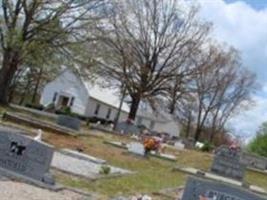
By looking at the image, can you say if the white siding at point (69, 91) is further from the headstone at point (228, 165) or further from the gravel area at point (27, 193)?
the gravel area at point (27, 193)

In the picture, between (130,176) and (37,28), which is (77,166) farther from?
(37,28)

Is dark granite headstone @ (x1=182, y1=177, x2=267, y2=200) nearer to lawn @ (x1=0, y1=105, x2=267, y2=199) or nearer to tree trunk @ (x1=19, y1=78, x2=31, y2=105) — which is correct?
lawn @ (x1=0, y1=105, x2=267, y2=199)

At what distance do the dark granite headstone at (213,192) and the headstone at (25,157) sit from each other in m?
2.58

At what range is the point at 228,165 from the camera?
24.5 metres

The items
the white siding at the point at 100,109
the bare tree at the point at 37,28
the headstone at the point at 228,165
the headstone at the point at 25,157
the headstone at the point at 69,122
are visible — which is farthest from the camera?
the white siding at the point at 100,109

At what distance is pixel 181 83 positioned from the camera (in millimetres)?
50594

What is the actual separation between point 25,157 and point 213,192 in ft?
11.3

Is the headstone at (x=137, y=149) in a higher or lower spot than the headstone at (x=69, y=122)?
lower

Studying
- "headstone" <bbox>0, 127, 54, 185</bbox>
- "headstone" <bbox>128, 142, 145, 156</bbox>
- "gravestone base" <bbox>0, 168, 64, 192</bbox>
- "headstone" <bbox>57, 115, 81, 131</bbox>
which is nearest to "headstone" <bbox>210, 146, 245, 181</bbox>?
"headstone" <bbox>128, 142, 145, 156</bbox>

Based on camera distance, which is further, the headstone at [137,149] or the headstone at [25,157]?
the headstone at [137,149]

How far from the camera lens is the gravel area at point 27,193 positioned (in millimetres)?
9531

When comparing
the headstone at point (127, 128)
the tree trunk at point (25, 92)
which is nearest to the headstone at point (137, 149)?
the headstone at point (127, 128)

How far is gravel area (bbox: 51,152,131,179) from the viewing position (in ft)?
46.5

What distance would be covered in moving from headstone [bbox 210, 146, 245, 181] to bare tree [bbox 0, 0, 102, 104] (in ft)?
45.7
